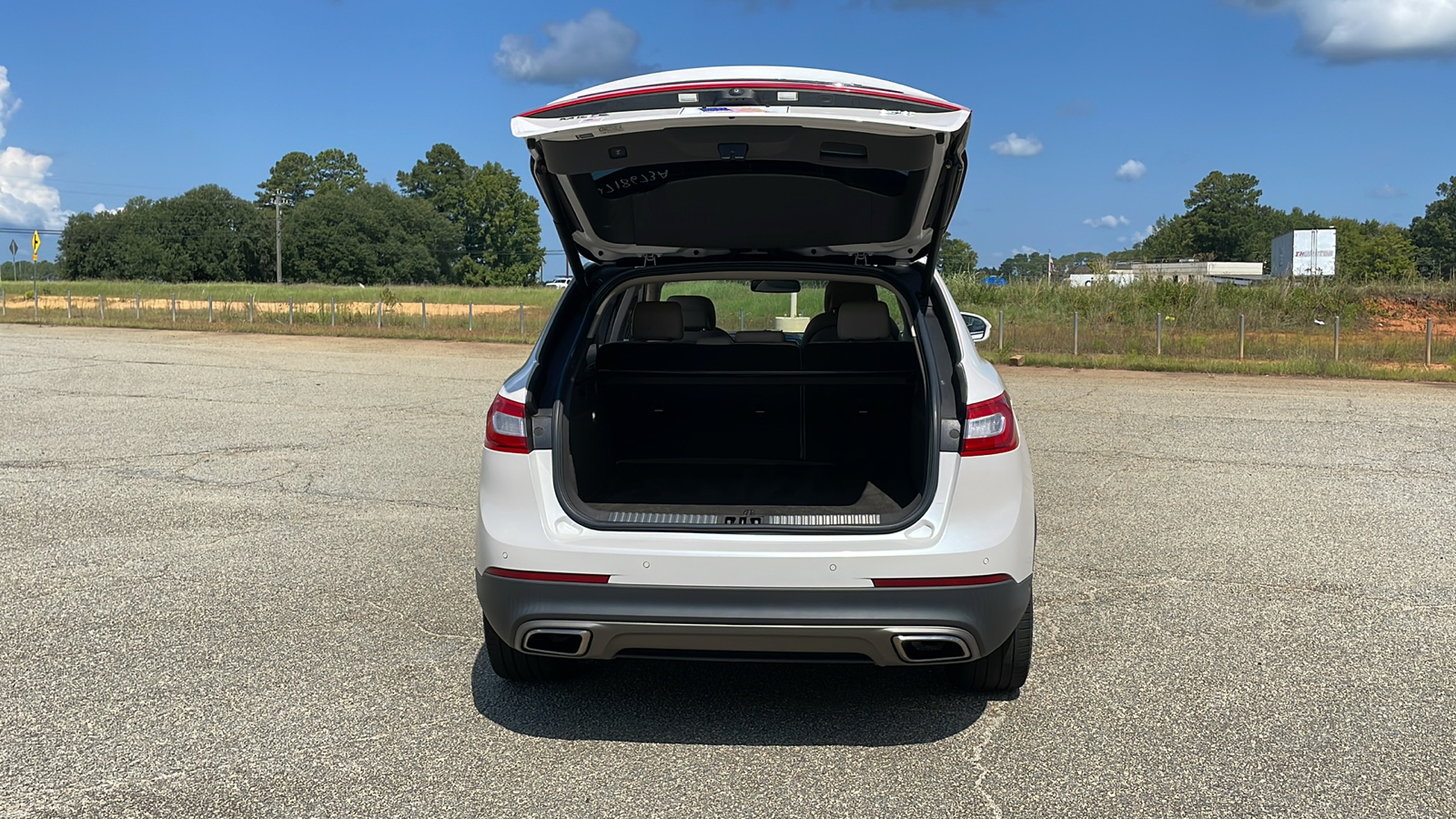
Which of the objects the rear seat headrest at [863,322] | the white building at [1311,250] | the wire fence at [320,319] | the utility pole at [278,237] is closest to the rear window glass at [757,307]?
the wire fence at [320,319]

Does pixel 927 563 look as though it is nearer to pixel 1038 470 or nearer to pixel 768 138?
pixel 768 138

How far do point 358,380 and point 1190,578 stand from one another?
1288 cm

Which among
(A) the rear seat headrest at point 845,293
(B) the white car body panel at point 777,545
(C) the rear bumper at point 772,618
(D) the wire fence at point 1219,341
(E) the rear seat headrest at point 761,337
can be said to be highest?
(A) the rear seat headrest at point 845,293

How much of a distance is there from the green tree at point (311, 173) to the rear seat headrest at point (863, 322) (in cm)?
12265

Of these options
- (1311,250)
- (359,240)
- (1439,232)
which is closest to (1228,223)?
(1439,232)

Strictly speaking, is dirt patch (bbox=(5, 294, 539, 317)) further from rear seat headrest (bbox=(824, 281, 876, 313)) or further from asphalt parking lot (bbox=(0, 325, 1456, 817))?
rear seat headrest (bbox=(824, 281, 876, 313))

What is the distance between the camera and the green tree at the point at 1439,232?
109m

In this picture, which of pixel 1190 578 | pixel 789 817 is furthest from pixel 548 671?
pixel 1190 578

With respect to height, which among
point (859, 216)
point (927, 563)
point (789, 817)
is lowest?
point (789, 817)

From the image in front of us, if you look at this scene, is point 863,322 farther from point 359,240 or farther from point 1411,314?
point 359,240

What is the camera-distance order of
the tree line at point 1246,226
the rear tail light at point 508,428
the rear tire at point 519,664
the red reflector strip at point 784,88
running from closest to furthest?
1. the red reflector strip at point 784,88
2. the rear tail light at point 508,428
3. the rear tire at point 519,664
4. the tree line at point 1246,226

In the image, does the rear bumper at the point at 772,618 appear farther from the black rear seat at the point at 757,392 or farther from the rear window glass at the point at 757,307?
the rear window glass at the point at 757,307

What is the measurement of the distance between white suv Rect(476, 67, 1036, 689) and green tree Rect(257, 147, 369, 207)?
123m

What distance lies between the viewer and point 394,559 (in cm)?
582
